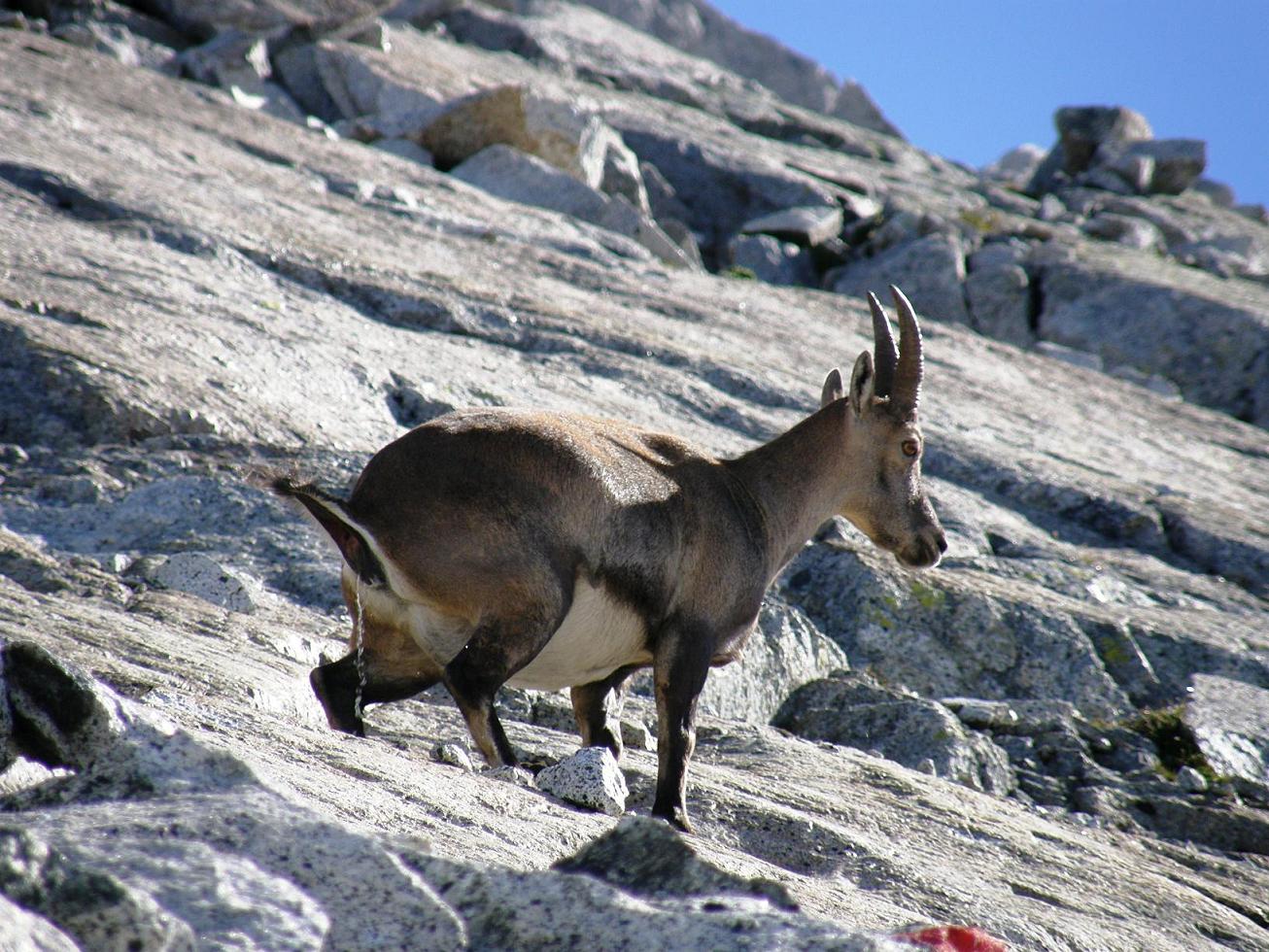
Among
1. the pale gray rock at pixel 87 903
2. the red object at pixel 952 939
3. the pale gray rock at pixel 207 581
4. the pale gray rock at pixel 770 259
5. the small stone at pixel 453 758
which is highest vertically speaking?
the pale gray rock at pixel 770 259

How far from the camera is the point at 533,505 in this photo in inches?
228

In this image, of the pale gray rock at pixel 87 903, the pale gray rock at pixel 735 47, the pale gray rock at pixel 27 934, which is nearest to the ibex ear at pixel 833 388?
the pale gray rock at pixel 87 903

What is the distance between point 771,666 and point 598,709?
211 centimetres

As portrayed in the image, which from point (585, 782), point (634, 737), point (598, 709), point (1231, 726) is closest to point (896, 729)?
point (634, 737)

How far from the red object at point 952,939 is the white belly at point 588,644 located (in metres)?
2.79

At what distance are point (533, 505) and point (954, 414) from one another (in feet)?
26.9

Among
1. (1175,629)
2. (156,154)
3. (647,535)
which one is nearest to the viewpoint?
(647,535)

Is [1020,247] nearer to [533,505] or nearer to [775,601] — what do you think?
[775,601]

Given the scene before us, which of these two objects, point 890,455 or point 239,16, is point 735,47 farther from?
point 890,455

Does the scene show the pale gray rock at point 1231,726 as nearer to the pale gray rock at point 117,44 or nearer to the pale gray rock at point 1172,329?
the pale gray rock at point 1172,329

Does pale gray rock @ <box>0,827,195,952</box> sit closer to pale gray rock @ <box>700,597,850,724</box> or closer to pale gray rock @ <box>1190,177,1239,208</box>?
pale gray rock @ <box>700,597,850,724</box>

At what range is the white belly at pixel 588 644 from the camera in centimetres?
593

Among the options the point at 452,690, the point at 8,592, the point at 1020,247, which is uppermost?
the point at 1020,247

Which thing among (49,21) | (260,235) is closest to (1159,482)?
(260,235)
